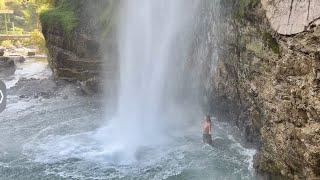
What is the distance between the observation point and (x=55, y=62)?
37125mm

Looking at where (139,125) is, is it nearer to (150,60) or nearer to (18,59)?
(150,60)

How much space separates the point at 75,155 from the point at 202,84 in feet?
31.8

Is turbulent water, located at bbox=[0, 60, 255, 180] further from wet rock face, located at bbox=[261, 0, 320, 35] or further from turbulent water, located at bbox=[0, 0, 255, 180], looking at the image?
wet rock face, located at bbox=[261, 0, 320, 35]

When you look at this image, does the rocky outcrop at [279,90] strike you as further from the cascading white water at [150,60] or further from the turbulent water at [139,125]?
the cascading white water at [150,60]

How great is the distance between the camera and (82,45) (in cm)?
3459

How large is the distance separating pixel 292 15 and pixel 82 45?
2199 cm

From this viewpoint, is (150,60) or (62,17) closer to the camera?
(150,60)

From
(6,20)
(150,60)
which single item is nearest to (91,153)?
(150,60)

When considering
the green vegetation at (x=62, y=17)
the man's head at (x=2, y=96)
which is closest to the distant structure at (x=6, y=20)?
the man's head at (x=2, y=96)

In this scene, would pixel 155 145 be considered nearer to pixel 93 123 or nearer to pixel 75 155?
pixel 75 155

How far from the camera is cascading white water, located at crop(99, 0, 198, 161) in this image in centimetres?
2734

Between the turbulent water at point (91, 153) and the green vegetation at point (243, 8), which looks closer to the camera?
the green vegetation at point (243, 8)

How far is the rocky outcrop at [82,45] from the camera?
3378 centimetres

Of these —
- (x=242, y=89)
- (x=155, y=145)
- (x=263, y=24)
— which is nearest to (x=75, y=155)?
(x=155, y=145)
